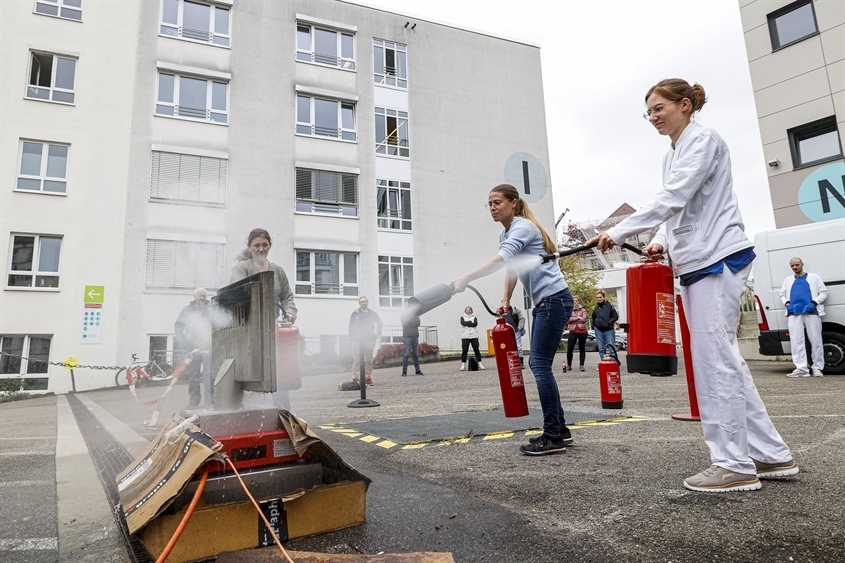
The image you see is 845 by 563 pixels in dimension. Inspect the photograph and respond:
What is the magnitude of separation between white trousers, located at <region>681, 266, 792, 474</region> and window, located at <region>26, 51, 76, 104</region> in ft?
68.8

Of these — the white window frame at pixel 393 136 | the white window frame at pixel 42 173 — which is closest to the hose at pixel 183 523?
the white window frame at pixel 42 173

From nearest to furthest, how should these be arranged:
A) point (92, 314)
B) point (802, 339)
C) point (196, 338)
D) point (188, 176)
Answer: point (196, 338)
point (802, 339)
point (92, 314)
point (188, 176)

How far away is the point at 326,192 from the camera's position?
2122cm

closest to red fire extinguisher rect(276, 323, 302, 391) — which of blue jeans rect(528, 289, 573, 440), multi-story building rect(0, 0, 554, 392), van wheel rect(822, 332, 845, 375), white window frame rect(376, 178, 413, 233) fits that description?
blue jeans rect(528, 289, 573, 440)

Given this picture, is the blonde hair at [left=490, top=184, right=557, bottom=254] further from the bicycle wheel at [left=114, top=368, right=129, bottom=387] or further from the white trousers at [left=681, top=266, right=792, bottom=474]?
the bicycle wheel at [left=114, top=368, right=129, bottom=387]

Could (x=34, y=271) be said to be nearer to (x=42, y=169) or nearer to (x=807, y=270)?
(x=42, y=169)

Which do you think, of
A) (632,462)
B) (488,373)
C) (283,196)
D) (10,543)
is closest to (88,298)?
(283,196)

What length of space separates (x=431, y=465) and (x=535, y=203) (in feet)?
83.1

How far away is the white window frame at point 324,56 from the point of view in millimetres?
22062

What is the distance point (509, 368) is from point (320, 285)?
16405 millimetres

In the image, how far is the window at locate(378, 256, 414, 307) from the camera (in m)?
21.6

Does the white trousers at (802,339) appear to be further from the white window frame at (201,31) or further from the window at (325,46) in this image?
the white window frame at (201,31)

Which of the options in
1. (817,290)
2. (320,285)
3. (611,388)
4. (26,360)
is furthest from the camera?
(320,285)

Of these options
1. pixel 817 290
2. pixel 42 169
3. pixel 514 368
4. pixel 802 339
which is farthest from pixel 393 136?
pixel 514 368
